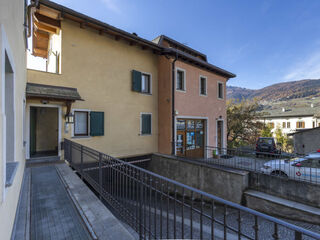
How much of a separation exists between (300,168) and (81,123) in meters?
9.67

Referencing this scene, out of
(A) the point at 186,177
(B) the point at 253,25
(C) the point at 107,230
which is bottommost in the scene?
(A) the point at 186,177

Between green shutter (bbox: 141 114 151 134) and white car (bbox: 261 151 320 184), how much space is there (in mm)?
6593

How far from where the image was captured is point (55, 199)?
362 centimetres

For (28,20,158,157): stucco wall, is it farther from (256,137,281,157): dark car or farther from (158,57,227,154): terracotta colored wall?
(256,137,281,157): dark car

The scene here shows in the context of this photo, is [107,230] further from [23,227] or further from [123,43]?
[123,43]

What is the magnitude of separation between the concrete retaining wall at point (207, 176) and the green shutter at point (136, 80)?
4.22 metres

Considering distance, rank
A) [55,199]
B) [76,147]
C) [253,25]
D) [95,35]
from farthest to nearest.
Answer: [253,25] < [95,35] < [76,147] < [55,199]

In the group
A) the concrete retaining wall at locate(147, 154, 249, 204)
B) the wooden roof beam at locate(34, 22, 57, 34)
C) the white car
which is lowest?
the concrete retaining wall at locate(147, 154, 249, 204)

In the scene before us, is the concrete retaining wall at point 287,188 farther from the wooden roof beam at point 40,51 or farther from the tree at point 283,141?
the tree at point 283,141

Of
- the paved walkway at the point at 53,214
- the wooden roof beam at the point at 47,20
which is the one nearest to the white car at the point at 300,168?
the paved walkway at the point at 53,214

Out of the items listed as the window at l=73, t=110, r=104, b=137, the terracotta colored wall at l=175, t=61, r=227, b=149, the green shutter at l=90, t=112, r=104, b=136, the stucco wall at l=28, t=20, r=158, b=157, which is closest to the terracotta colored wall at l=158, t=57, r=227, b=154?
the terracotta colored wall at l=175, t=61, r=227, b=149

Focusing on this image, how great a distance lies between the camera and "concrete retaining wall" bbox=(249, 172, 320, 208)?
6062 mm

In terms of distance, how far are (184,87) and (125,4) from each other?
563 centimetres

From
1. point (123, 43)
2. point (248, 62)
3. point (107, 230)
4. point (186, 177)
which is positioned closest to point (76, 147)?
point (107, 230)
